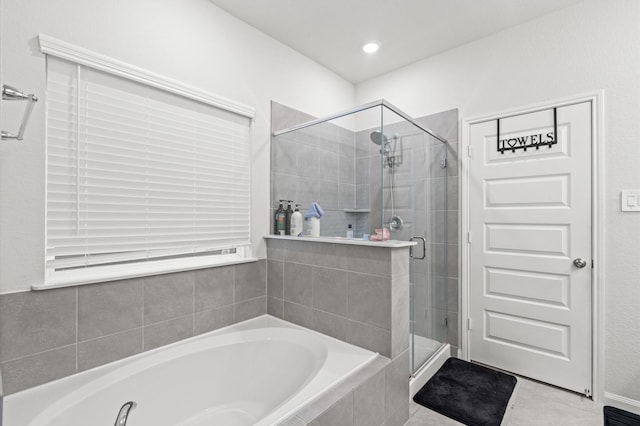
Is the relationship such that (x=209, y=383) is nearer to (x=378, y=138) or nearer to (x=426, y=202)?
(x=378, y=138)

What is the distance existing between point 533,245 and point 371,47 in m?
2.06

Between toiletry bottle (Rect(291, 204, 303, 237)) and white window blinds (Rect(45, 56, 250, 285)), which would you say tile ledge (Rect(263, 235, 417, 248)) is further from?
white window blinds (Rect(45, 56, 250, 285))

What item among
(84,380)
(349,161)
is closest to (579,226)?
(349,161)

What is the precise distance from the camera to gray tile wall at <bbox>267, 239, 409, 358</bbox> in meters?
1.74

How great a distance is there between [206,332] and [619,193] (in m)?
2.82

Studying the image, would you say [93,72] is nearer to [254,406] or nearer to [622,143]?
[254,406]


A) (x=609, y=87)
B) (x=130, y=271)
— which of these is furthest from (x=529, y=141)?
(x=130, y=271)

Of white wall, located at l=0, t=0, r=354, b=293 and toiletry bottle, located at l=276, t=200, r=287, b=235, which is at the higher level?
white wall, located at l=0, t=0, r=354, b=293

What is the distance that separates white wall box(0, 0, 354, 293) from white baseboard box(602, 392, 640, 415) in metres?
2.52

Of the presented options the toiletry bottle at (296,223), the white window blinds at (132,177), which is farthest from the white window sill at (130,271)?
the toiletry bottle at (296,223)

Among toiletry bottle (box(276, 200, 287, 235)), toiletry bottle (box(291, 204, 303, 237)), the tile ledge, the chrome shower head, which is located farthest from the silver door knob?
toiletry bottle (box(276, 200, 287, 235))

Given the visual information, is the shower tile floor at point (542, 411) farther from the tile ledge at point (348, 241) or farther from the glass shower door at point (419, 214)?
the tile ledge at point (348, 241)

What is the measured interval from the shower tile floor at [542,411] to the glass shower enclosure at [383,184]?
0.31m

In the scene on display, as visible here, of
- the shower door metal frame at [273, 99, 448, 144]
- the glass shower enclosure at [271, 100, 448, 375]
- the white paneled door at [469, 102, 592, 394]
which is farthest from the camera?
the white paneled door at [469, 102, 592, 394]
